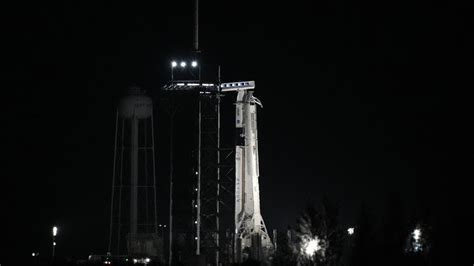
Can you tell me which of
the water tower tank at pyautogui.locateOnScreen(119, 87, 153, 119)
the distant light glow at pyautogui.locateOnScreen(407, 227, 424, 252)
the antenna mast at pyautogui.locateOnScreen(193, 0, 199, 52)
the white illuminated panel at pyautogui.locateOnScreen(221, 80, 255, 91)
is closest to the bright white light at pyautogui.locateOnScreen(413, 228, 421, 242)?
the distant light glow at pyautogui.locateOnScreen(407, 227, 424, 252)

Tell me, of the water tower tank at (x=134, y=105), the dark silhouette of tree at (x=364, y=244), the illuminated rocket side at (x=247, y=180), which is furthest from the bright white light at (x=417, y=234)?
the water tower tank at (x=134, y=105)

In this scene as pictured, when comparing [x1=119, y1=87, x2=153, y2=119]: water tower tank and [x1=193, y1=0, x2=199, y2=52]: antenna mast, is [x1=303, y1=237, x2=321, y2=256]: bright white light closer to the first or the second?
[x1=119, y1=87, x2=153, y2=119]: water tower tank

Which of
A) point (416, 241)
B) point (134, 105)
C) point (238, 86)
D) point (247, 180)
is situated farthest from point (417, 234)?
point (134, 105)

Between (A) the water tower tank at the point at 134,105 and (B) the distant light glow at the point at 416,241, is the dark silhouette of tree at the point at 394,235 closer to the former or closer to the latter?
(B) the distant light glow at the point at 416,241

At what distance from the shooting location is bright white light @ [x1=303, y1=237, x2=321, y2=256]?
126ft

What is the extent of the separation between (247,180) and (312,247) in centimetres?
3374

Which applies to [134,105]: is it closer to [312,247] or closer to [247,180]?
[247,180]

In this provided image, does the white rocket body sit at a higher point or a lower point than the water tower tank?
lower

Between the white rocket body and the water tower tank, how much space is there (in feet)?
29.1

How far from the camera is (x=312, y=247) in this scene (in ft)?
127

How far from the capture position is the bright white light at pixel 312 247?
38.4m

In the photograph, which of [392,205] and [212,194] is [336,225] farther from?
[212,194]

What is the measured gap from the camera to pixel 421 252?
1703 inches

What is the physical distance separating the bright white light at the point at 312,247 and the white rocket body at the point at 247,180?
1271 inches
